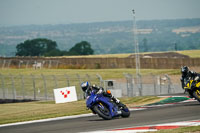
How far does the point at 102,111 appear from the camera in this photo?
15516 millimetres

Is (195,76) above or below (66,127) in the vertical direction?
above

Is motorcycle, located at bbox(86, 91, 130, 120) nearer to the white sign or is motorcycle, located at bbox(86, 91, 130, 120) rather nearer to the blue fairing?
the blue fairing

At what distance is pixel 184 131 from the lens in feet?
39.7

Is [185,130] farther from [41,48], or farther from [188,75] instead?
[41,48]

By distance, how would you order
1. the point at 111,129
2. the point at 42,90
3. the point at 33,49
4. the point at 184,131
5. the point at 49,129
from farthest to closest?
the point at 33,49 < the point at 42,90 < the point at 49,129 < the point at 111,129 < the point at 184,131

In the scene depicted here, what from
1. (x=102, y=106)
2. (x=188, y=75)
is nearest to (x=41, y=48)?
(x=188, y=75)

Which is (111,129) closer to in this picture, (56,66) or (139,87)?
(139,87)

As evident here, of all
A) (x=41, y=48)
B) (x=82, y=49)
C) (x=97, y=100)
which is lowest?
(x=97, y=100)

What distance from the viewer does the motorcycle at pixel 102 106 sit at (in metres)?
15.3

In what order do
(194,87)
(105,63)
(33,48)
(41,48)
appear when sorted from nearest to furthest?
(194,87)
(105,63)
(33,48)
(41,48)

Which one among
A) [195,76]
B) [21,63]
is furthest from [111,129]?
[21,63]

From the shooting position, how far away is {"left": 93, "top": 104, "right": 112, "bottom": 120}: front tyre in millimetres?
15336

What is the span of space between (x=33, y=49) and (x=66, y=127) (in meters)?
149

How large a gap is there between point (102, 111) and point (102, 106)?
197 mm
